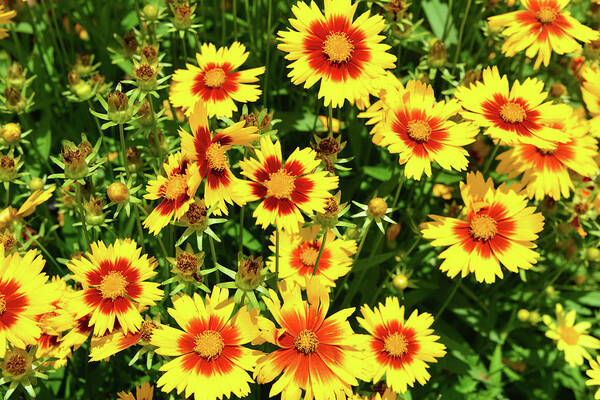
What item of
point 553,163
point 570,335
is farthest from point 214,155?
point 570,335

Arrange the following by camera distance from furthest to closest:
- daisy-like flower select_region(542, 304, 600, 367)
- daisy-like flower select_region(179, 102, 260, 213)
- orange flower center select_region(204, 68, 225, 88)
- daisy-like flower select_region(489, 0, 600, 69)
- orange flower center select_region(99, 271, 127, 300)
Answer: daisy-like flower select_region(542, 304, 600, 367) < daisy-like flower select_region(489, 0, 600, 69) < orange flower center select_region(204, 68, 225, 88) < orange flower center select_region(99, 271, 127, 300) < daisy-like flower select_region(179, 102, 260, 213)

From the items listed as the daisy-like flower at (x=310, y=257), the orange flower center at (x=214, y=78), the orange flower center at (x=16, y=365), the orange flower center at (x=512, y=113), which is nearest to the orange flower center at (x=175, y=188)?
the daisy-like flower at (x=310, y=257)

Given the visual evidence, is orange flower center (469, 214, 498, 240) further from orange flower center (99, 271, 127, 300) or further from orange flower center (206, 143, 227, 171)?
orange flower center (99, 271, 127, 300)

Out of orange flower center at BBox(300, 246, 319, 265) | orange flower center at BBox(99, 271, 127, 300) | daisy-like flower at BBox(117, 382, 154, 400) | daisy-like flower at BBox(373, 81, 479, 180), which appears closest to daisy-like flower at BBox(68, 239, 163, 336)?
orange flower center at BBox(99, 271, 127, 300)

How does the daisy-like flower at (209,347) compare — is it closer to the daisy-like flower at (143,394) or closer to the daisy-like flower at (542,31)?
the daisy-like flower at (143,394)

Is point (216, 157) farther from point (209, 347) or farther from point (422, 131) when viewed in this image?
point (422, 131)

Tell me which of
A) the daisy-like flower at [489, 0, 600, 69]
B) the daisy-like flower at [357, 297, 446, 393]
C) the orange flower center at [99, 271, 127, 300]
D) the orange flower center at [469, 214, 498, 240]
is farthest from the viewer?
the daisy-like flower at [489, 0, 600, 69]
